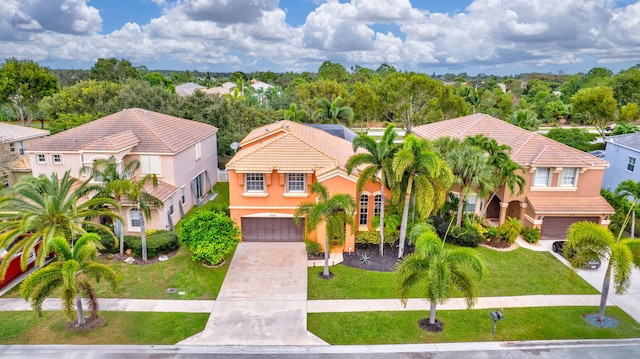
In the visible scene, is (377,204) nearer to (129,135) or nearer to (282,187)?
(282,187)

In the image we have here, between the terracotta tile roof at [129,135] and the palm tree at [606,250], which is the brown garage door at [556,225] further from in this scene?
the terracotta tile roof at [129,135]

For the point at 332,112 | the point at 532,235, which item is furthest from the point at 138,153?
the point at 332,112

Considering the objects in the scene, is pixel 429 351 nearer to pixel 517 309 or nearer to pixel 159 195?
pixel 517 309

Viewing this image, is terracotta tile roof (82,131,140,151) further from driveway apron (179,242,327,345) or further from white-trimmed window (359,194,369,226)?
white-trimmed window (359,194,369,226)

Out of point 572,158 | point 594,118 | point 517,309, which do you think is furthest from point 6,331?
point 594,118

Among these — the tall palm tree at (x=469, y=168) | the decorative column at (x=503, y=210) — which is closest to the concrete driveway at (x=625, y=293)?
the decorative column at (x=503, y=210)

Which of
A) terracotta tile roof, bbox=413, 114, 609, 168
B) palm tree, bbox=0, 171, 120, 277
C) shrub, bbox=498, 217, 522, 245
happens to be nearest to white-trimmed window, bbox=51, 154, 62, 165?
palm tree, bbox=0, 171, 120, 277

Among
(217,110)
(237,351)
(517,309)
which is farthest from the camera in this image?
(217,110)
